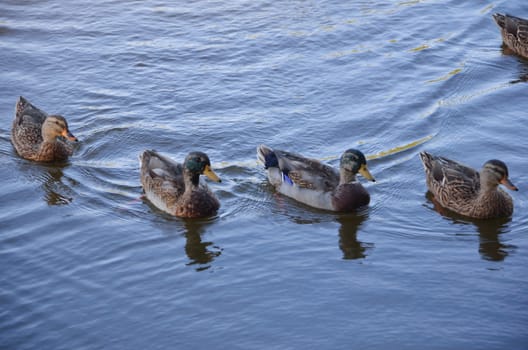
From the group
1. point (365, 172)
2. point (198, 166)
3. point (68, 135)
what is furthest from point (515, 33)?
point (68, 135)

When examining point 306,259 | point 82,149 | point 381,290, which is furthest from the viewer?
point 82,149

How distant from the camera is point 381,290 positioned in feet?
29.6

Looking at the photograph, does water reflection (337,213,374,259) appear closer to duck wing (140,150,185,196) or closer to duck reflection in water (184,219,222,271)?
duck reflection in water (184,219,222,271)

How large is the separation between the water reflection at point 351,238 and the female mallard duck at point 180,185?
65.2 inches

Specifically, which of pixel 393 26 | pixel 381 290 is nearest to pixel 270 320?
pixel 381 290

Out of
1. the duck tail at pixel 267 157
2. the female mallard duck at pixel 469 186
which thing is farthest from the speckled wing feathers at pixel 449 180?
the duck tail at pixel 267 157

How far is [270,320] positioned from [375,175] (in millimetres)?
4030

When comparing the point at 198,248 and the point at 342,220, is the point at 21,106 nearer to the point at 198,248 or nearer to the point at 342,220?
the point at 198,248

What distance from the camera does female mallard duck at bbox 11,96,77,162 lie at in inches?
496

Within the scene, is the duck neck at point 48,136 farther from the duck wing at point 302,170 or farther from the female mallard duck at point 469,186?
the female mallard duck at point 469,186

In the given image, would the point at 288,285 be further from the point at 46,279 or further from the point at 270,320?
the point at 46,279

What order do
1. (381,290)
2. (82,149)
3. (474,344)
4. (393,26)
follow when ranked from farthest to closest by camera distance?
(393,26) < (82,149) < (381,290) < (474,344)

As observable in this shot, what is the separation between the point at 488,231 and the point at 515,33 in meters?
6.99

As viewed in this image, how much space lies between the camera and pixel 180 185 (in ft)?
37.7
